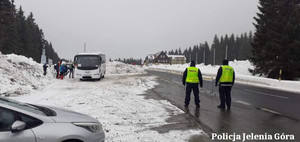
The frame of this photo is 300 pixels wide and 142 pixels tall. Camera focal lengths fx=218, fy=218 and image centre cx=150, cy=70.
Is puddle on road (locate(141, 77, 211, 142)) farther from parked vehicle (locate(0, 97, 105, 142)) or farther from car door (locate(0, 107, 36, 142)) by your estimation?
car door (locate(0, 107, 36, 142))

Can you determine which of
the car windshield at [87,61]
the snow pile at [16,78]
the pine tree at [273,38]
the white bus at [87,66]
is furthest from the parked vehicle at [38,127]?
the pine tree at [273,38]

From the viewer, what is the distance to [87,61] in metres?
22.6

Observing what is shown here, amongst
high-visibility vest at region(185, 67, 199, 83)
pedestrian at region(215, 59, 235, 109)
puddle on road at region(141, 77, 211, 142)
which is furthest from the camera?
high-visibility vest at region(185, 67, 199, 83)

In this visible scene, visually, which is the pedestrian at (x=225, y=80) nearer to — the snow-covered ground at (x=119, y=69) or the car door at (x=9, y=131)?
the car door at (x=9, y=131)

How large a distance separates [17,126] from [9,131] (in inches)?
6.7

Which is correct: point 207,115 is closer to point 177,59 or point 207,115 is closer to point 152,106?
point 152,106

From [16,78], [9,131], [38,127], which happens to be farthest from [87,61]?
[9,131]

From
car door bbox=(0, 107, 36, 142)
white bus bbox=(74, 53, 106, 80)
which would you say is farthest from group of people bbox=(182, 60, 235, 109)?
white bus bbox=(74, 53, 106, 80)

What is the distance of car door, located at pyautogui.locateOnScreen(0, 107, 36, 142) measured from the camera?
307 cm

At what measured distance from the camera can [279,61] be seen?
2575cm

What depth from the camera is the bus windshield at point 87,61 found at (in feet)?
73.6

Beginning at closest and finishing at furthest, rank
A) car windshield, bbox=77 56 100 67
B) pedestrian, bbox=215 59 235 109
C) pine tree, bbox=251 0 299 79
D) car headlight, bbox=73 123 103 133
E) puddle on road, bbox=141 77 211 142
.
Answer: car headlight, bbox=73 123 103 133
puddle on road, bbox=141 77 211 142
pedestrian, bbox=215 59 235 109
car windshield, bbox=77 56 100 67
pine tree, bbox=251 0 299 79

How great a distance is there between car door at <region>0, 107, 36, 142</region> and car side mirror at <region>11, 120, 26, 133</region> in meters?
0.07

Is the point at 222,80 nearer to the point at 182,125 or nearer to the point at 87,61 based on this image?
the point at 182,125
